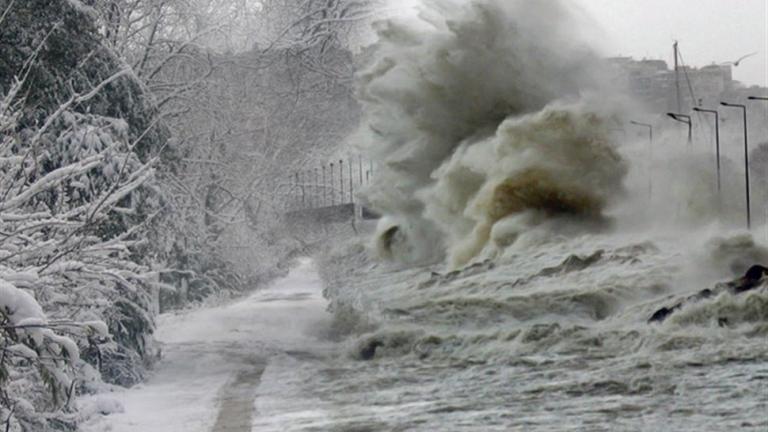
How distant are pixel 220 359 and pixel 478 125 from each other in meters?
18.3

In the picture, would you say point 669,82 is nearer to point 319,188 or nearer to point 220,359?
Result: point 319,188

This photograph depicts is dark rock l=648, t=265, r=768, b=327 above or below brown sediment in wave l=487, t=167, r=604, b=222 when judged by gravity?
below

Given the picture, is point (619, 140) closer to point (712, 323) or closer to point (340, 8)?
point (340, 8)

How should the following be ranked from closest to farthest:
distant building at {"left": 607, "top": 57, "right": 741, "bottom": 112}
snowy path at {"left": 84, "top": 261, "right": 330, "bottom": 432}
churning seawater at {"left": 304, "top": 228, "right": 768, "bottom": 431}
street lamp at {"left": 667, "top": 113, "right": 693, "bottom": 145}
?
churning seawater at {"left": 304, "top": 228, "right": 768, "bottom": 431} < snowy path at {"left": 84, "top": 261, "right": 330, "bottom": 432} < street lamp at {"left": 667, "top": 113, "right": 693, "bottom": 145} < distant building at {"left": 607, "top": 57, "right": 741, "bottom": 112}

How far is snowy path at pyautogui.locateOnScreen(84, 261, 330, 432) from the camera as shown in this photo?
17.8m

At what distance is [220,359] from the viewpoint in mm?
24406

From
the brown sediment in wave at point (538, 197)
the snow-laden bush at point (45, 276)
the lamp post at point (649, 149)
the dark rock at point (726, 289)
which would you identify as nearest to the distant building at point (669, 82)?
the lamp post at point (649, 149)

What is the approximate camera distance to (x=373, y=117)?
42.6 meters

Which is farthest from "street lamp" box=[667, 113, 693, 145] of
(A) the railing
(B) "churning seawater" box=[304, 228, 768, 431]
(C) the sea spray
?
(A) the railing

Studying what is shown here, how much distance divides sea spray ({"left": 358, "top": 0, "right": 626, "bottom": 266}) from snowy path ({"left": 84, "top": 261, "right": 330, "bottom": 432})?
4.71m

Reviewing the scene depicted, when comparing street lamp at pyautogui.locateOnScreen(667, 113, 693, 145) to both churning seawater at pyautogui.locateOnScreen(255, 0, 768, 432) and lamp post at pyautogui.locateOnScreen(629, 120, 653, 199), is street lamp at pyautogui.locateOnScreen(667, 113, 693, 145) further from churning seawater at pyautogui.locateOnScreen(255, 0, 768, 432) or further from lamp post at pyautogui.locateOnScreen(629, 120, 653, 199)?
lamp post at pyautogui.locateOnScreen(629, 120, 653, 199)

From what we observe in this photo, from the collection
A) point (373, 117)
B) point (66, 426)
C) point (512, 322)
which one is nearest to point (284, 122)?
point (373, 117)

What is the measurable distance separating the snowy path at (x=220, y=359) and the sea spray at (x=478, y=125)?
471cm

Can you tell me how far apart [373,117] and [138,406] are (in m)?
23.9
